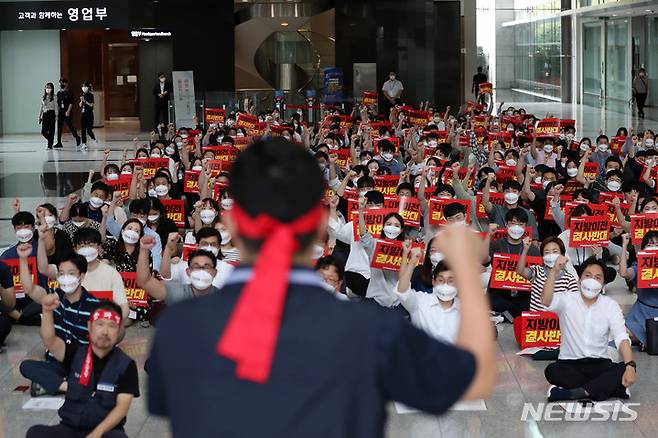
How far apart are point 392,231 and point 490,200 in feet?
9.57

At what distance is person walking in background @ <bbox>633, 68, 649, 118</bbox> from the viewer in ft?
129

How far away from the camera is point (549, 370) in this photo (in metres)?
8.52

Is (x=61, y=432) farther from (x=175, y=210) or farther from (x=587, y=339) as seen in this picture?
(x=175, y=210)

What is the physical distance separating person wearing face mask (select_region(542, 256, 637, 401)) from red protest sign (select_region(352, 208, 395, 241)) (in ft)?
10.5

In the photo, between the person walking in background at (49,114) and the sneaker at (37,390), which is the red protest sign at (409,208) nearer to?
the sneaker at (37,390)

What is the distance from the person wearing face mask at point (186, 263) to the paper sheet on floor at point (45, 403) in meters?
1.11

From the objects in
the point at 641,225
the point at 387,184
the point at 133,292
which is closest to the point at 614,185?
the point at 387,184

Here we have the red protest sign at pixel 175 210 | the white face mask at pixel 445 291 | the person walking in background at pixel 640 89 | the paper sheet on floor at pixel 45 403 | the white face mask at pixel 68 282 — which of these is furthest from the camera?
the person walking in background at pixel 640 89

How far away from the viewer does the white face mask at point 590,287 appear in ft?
27.2

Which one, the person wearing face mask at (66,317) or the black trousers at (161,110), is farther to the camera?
the black trousers at (161,110)

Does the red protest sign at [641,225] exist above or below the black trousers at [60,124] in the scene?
below

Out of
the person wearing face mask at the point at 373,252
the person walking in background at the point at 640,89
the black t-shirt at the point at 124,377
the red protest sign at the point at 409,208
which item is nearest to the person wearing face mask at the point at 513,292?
the person wearing face mask at the point at 373,252

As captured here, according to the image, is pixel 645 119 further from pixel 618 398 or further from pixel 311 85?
pixel 618 398

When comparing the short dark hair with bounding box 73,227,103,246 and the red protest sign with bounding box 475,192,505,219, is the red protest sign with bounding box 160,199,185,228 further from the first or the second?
the short dark hair with bounding box 73,227,103,246
